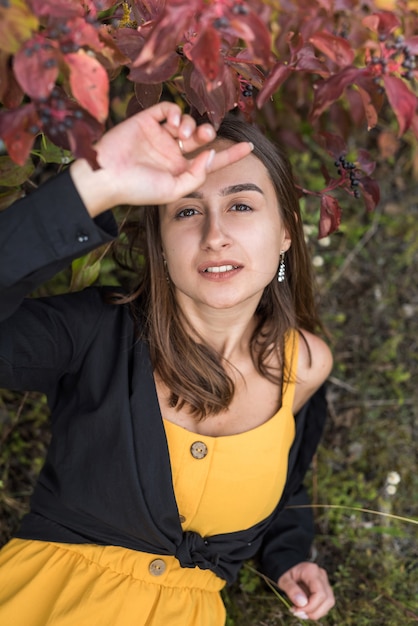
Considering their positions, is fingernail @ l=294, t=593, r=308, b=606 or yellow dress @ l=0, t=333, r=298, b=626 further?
fingernail @ l=294, t=593, r=308, b=606

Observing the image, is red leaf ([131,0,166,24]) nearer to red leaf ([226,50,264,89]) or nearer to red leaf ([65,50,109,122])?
red leaf ([226,50,264,89])

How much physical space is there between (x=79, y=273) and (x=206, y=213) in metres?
0.44

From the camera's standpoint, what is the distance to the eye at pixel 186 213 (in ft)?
5.96

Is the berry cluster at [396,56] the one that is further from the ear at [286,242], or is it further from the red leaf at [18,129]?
the ear at [286,242]

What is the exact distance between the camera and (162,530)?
1861 millimetres

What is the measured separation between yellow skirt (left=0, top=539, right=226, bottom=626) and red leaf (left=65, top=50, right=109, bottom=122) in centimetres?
124

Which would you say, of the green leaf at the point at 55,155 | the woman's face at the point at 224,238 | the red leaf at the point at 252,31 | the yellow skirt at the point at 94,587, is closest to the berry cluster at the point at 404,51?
the red leaf at the point at 252,31

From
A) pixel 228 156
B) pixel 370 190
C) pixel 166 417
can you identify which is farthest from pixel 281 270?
pixel 228 156

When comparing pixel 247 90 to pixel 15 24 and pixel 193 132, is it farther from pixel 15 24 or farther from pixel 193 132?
pixel 15 24

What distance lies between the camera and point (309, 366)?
2.24 metres

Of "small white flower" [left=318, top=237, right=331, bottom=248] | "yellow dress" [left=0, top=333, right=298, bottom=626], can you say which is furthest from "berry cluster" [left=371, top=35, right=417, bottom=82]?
"small white flower" [left=318, top=237, right=331, bottom=248]

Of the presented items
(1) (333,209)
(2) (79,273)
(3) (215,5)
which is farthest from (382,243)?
(3) (215,5)

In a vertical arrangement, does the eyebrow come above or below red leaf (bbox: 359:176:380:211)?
above

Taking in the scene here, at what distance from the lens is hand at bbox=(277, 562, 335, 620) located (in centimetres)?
212
